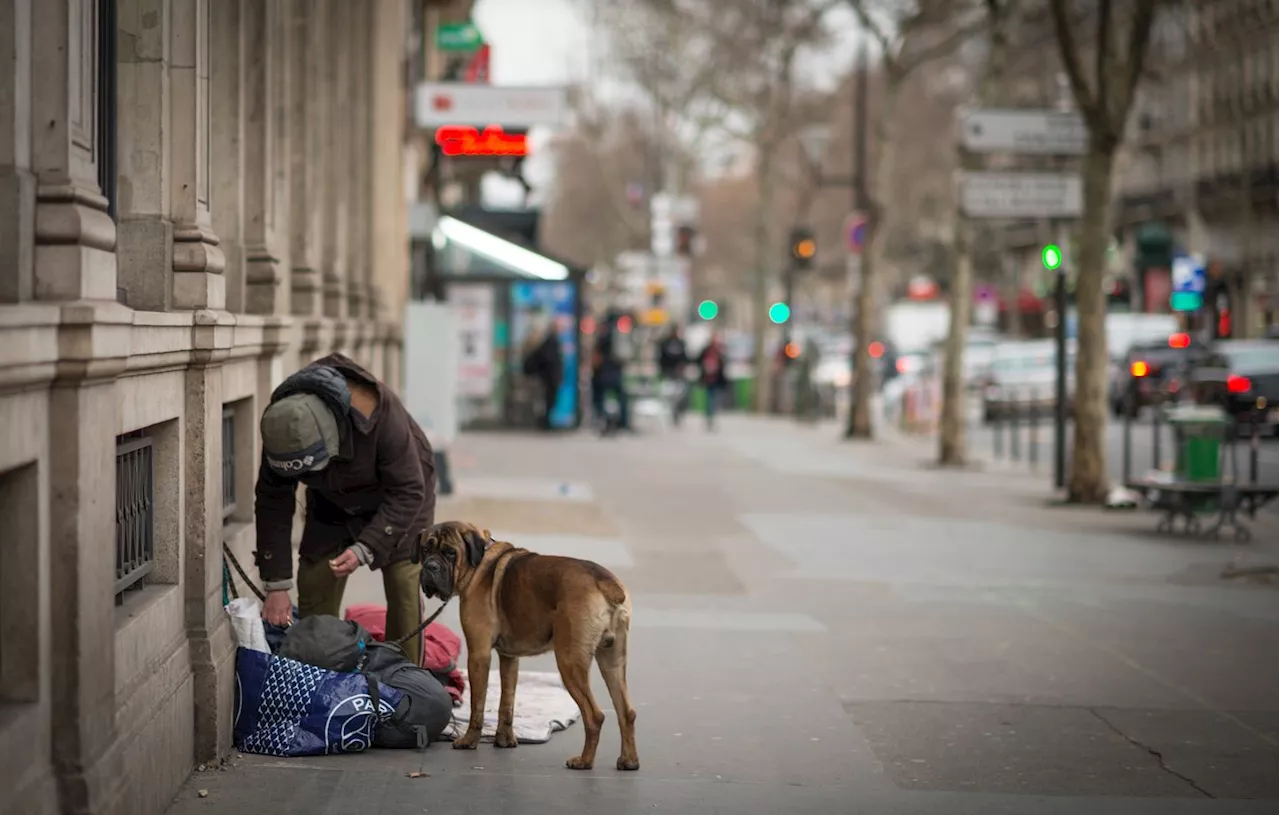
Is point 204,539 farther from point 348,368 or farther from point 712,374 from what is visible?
point 712,374

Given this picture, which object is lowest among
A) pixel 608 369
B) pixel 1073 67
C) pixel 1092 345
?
pixel 608 369

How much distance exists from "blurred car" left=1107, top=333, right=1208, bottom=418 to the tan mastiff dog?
30.9 m

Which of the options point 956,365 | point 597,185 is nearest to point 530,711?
point 956,365

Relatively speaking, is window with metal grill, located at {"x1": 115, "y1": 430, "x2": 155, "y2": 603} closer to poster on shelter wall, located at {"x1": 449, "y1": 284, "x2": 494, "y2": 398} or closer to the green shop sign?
the green shop sign

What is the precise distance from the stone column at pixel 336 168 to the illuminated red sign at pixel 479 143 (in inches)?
345

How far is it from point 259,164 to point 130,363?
4344mm

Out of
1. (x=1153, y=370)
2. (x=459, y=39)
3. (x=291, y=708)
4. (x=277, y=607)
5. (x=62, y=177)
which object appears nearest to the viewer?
(x=62, y=177)

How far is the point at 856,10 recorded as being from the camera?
3231 centimetres

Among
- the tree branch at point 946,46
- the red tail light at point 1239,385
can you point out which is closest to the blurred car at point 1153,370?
the red tail light at point 1239,385

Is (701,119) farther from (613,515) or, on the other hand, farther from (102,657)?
(102,657)

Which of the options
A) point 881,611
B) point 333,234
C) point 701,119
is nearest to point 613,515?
point 333,234

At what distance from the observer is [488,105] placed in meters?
20.9

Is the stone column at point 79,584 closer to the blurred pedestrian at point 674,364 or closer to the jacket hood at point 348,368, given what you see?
the jacket hood at point 348,368

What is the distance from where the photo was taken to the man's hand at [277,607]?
766 centimetres
